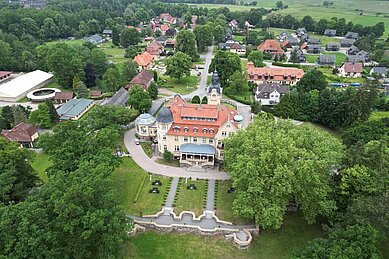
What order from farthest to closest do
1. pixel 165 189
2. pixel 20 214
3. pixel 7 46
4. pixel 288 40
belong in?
pixel 288 40
pixel 7 46
pixel 165 189
pixel 20 214

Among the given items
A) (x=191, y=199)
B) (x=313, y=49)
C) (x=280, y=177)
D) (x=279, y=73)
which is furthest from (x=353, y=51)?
(x=191, y=199)

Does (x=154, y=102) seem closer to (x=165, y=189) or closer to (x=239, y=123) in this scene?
(x=239, y=123)

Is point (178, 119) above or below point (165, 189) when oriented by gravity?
above

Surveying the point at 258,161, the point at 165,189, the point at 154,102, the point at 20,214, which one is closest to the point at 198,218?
the point at 165,189

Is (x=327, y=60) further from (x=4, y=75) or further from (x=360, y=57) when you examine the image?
(x=4, y=75)

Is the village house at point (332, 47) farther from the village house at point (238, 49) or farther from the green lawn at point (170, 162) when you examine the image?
the green lawn at point (170, 162)

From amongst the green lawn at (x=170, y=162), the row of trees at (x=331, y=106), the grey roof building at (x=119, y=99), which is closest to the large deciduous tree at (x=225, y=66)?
the row of trees at (x=331, y=106)

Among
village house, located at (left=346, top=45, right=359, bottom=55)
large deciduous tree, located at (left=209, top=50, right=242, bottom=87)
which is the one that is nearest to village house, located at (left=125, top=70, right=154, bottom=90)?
large deciduous tree, located at (left=209, top=50, right=242, bottom=87)

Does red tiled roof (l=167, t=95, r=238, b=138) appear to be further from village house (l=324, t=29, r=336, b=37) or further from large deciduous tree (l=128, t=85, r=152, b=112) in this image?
village house (l=324, t=29, r=336, b=37)
